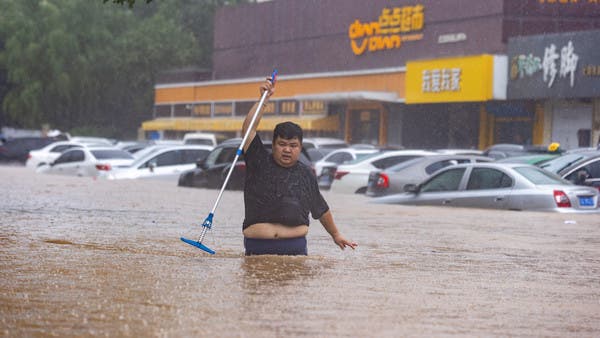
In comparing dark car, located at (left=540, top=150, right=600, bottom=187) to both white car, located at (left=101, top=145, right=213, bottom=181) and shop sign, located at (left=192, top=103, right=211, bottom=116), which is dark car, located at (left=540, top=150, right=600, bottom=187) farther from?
A: shop sign, located at (left=192, top=103, right=211, bottom=116)

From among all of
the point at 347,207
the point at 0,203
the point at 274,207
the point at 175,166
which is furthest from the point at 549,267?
the point at 175,166

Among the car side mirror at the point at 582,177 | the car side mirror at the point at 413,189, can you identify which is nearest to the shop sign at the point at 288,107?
the car side mirror at the point at 413,189

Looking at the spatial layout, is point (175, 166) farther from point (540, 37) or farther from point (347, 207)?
point (540, 37)

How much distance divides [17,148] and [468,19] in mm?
20060

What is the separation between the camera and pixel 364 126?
56656 mm

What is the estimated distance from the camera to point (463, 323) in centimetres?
764

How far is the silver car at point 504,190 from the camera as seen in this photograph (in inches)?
734

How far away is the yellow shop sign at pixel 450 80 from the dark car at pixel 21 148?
604 inches

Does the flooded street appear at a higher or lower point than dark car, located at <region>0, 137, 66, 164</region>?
lower

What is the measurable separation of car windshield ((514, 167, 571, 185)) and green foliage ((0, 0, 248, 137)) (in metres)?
54.2

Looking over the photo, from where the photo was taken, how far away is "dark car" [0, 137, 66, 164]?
50.4 m

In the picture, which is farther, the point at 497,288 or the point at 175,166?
the point at 175,166

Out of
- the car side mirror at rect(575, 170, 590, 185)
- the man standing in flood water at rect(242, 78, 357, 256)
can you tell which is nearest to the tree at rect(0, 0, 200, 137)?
the car side mirror at rect(575, 170, 590, 185)

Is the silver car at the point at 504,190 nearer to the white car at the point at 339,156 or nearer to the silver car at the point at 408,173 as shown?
the silver car at the point at 408,173
